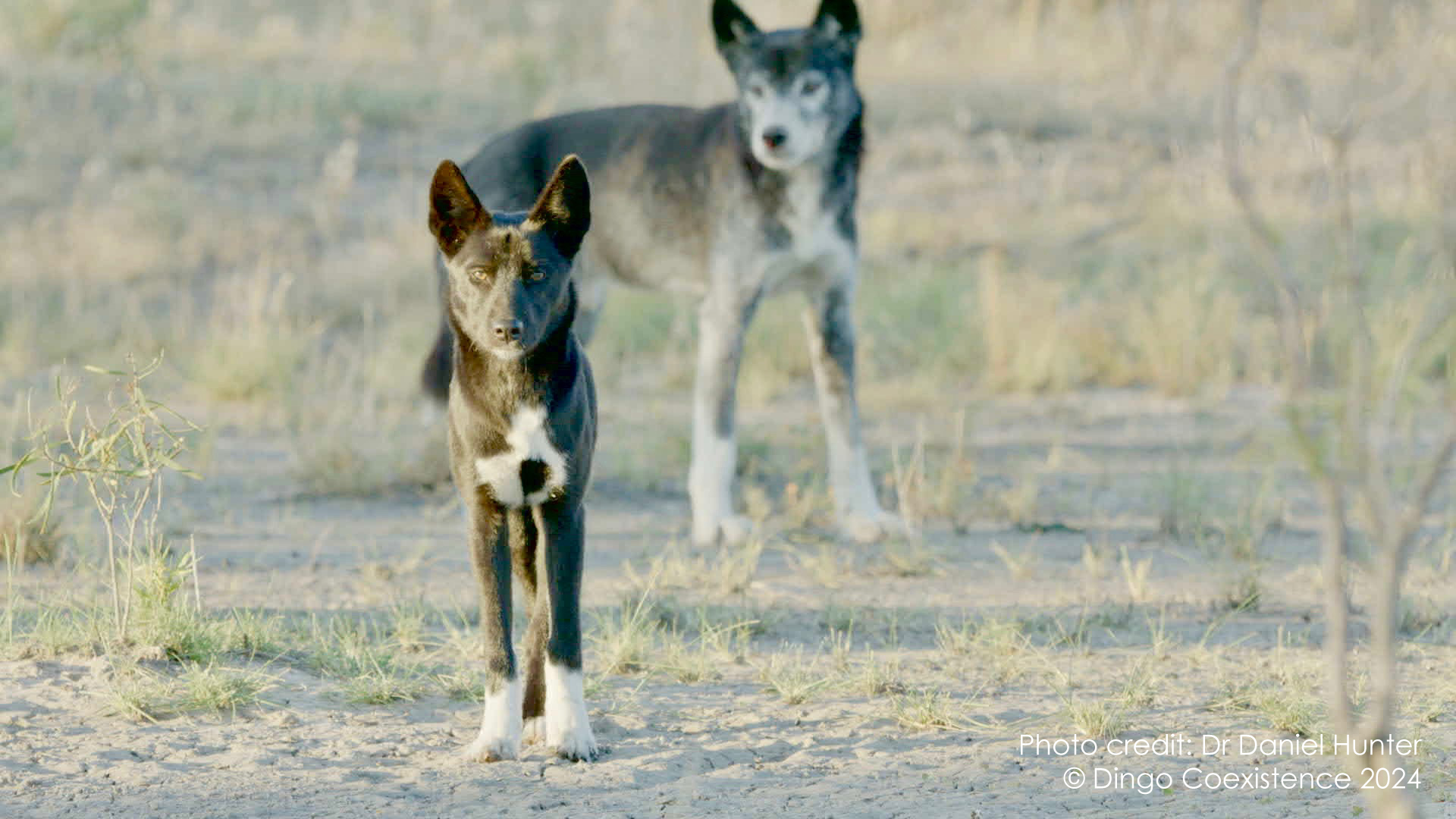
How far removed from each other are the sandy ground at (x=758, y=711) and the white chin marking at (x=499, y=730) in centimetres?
4

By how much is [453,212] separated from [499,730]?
135 cm

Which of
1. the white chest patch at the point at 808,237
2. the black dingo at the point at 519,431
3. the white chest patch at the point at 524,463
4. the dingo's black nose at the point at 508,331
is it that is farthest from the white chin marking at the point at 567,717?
the white chest patch at the point at 808,237

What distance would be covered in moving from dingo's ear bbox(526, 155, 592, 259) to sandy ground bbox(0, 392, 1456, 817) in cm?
137

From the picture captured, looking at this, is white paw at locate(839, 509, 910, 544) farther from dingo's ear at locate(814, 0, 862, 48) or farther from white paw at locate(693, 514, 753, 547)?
dingo's ear at locate(814, 0, 862, 48)

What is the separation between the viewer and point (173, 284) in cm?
1231

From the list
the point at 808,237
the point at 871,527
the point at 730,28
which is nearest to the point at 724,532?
the point at 871,527

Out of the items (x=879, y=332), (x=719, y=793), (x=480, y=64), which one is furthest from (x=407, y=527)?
(x=480, y=64)

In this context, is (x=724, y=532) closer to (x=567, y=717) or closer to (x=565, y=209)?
(x=567, y=717)

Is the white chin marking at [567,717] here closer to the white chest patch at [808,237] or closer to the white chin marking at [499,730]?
the white chin marking at [499,730]

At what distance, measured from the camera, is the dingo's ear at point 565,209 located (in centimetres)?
442

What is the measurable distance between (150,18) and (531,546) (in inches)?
585

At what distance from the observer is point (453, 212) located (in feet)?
14.5

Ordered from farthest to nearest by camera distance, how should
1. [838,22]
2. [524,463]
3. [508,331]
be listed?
[838,22], [524,463], [508,331]

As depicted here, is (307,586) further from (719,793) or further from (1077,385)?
(1077,385)
